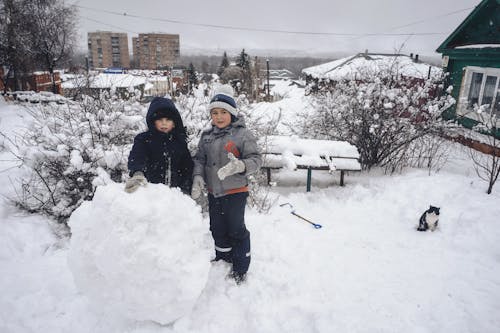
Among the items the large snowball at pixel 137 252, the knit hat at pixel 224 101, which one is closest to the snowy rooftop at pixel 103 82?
the knit hat at pixel 224 101

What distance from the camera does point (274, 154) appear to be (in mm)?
5566

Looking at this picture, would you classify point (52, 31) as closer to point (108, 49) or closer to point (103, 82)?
point (103, 82)

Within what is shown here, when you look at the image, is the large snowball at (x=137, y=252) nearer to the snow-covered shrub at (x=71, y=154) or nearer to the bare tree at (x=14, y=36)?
the snow-covered shrub at (x=71, y=154)

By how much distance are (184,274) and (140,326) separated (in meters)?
0.56

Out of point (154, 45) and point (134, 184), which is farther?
point (154, 45)

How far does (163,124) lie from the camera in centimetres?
237

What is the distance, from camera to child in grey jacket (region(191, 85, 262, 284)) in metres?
2.48

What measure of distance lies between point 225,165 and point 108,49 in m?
83.3

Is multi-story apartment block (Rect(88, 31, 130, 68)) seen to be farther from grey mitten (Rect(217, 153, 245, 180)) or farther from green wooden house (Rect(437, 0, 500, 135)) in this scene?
grey mitten (Rect(217, 153, 245, 180))

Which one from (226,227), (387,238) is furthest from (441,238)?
(226,227)

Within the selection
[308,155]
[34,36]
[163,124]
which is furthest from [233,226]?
[34,36]

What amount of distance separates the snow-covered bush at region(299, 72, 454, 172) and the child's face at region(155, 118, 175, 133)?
4.76 metres

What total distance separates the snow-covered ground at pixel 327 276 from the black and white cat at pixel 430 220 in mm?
102

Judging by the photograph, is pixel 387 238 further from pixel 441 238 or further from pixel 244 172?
pixel 244 172
